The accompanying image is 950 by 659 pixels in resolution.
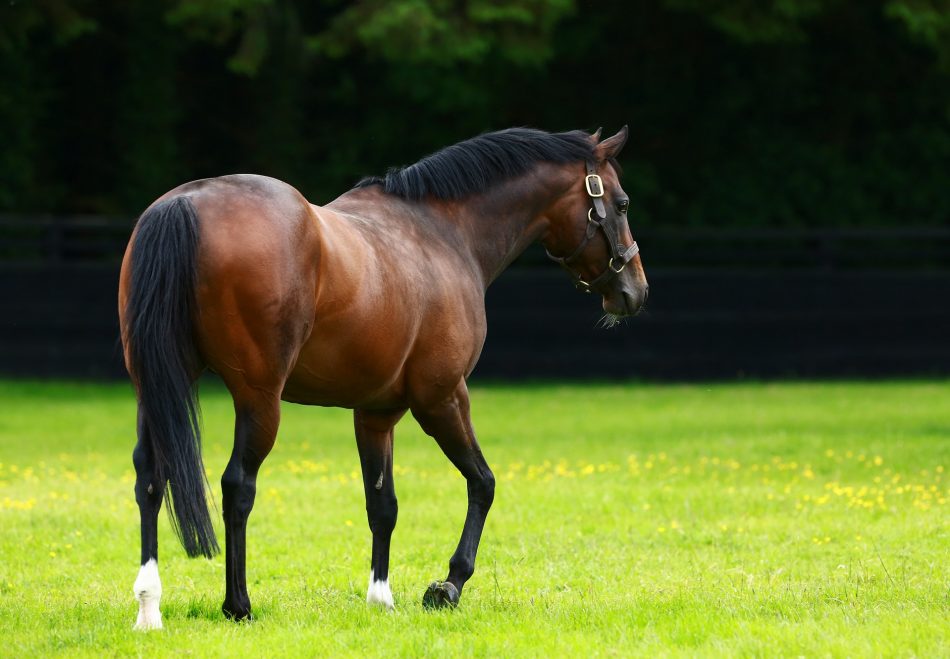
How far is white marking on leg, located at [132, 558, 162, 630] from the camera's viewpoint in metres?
5.18

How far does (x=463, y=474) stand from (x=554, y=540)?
2044mm

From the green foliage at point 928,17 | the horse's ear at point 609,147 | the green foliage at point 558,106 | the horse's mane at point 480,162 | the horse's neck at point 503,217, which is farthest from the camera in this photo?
the green foliage at point 558,106

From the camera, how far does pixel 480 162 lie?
646 cm

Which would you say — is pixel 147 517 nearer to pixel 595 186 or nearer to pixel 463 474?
pixel 463 474

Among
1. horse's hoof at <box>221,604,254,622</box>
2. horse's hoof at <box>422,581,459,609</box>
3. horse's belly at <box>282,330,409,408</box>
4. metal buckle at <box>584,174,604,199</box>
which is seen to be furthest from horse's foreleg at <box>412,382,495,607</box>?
metal buckle at <box>584,174,604,199</box>

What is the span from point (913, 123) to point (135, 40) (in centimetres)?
1227

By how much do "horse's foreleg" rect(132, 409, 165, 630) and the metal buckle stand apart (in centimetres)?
247

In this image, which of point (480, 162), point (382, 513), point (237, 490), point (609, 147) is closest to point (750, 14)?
point (609, 147)

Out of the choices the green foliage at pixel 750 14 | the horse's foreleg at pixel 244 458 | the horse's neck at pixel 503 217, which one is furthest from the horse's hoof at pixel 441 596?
the green foliage at pixel 750 14

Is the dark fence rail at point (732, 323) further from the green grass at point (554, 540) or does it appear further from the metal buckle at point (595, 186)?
the metal buckle at point (595, 186)

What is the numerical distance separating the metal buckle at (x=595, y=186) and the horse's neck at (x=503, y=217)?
122mm

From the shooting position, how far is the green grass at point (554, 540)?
5.15 metres

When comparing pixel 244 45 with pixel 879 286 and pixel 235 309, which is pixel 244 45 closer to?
pixel 879 286

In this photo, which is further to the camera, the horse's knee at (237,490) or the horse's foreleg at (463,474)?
the horse's foreleg at (463,474)
